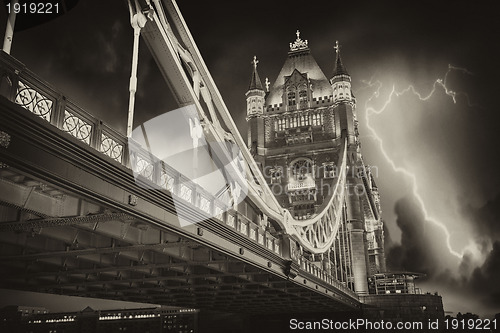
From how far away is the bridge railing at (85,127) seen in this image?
7.93m

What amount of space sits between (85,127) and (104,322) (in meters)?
95.6

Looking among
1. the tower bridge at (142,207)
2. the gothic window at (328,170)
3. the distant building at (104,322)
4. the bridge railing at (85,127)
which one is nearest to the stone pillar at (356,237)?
the gothic window at (328,170)

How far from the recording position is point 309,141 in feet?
236

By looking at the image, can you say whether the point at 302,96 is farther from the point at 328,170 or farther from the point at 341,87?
the point at 328,170

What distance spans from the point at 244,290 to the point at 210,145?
39.8ft

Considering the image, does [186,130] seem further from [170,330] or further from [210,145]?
[170,330]

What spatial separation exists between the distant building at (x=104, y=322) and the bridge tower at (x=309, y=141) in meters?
24.7

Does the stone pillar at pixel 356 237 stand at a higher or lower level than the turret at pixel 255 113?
lower

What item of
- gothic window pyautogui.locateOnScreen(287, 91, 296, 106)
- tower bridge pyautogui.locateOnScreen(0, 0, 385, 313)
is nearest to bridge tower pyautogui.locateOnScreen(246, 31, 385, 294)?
gothic window pyautogui.locateOnScreen(287, 91, 296, 106)

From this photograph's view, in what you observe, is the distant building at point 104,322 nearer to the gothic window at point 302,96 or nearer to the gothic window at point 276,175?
the gothic window at point 276,175

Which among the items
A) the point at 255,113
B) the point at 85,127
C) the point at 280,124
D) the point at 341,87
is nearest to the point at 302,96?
the point at 280,124

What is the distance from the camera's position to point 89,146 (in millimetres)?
9086

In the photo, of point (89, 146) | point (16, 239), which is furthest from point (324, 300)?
point (89, 146)

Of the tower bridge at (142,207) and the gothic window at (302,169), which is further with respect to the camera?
the gothic window at (302,169)
